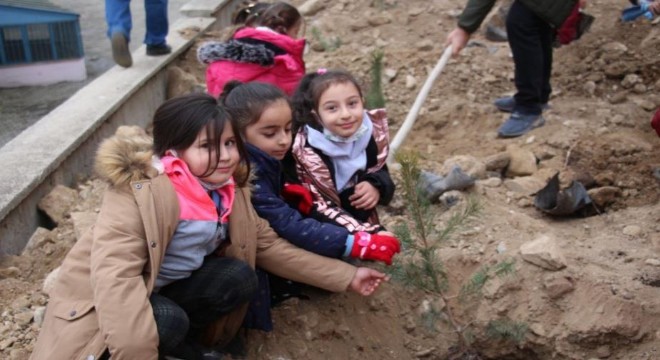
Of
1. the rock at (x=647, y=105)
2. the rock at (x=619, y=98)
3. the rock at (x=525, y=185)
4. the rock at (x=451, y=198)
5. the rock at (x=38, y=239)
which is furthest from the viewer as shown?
the rock at (x=619, y=98)

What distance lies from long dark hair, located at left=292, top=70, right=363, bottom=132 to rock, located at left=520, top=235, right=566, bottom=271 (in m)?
0.90

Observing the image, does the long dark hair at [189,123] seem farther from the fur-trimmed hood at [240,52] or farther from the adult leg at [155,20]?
the adult leg at [155,20]

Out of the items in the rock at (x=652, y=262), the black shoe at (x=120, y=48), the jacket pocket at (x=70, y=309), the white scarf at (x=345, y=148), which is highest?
the white scarf at (x=345, y=148)

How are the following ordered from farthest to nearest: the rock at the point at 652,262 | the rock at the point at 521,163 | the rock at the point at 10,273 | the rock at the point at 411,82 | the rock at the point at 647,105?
the rock at the point at 411,82 → the rock at the point at 647,105 → the rock at the point at 521,163 → the rock at the point at 10,273 → the rock at the point at 652,262

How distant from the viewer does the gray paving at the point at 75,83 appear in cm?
515

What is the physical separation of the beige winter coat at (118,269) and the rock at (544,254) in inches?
57.7

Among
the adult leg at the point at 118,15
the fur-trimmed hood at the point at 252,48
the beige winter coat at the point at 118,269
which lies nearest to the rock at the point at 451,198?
the fur-trimmed hood at the point at 252,48

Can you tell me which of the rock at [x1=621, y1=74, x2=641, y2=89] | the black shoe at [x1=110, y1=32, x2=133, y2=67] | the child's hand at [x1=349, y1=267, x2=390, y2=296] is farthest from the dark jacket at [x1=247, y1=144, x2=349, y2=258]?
the rock at [x1=621, y1=74, x2=641, y2=89]

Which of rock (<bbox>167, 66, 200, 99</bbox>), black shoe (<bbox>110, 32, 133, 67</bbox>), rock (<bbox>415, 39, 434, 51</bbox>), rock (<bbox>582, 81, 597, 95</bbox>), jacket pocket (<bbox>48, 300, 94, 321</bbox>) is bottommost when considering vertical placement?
rock (<bbox>167, 66, 200, 99</bbox>)

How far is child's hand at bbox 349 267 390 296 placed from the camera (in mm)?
2748

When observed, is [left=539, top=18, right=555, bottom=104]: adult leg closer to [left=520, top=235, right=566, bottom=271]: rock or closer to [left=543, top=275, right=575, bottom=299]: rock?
[left=520, top=235, right=566, bottom=271]: rock

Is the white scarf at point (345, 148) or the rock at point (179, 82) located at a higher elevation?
the white scarf at point (345, 148)

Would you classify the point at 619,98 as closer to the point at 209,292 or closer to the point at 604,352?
the point at 604,352

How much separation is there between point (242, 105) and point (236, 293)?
0.67m
